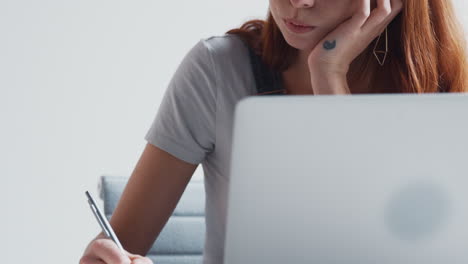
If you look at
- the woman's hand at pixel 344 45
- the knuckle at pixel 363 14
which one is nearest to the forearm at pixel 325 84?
the woman's hand at pixel 344 45

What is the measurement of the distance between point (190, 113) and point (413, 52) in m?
0.41

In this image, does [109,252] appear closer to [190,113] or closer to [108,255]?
[108,255]

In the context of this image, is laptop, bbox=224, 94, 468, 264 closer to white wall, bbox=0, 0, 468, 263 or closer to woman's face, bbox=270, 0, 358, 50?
woman's face, bbox=270, 0, 358, 50

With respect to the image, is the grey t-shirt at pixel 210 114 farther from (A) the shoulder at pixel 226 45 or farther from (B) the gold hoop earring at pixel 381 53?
(B) the gold hoop earring at pixel 381 53

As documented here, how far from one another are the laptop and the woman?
Result: 551mm

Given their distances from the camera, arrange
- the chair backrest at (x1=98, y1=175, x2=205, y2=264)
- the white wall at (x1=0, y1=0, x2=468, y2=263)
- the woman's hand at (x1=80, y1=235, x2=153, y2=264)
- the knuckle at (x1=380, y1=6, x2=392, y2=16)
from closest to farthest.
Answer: the woman's hand at (x1=80, y1=235, x2=153, y2=264) → the knuckle at (x1=380, y1=6, x2=392, y2=16) → the chair backrest at (x1=98, y1=175, x2=205, y2=264) → the white wall at (x1=0, y1=0, x2=468, y2=263)

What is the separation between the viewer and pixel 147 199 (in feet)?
3.72

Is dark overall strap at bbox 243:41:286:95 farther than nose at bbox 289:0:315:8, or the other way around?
dark overall strap at bbox 243:41:286:95

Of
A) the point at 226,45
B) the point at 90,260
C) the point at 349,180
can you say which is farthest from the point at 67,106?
the point at 349,180

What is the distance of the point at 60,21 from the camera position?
247 centimetres

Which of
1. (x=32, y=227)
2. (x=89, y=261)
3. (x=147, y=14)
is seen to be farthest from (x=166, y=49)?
(x=89, y=261)

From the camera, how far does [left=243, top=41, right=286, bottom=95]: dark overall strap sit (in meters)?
1.22

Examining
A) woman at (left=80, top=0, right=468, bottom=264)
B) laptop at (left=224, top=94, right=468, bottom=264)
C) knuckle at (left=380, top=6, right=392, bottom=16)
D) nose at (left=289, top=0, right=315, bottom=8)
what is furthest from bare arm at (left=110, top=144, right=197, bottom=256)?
laptop at (left=224, top=94, right=468, bottom=264)

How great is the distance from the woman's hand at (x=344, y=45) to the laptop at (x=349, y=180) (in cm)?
57
